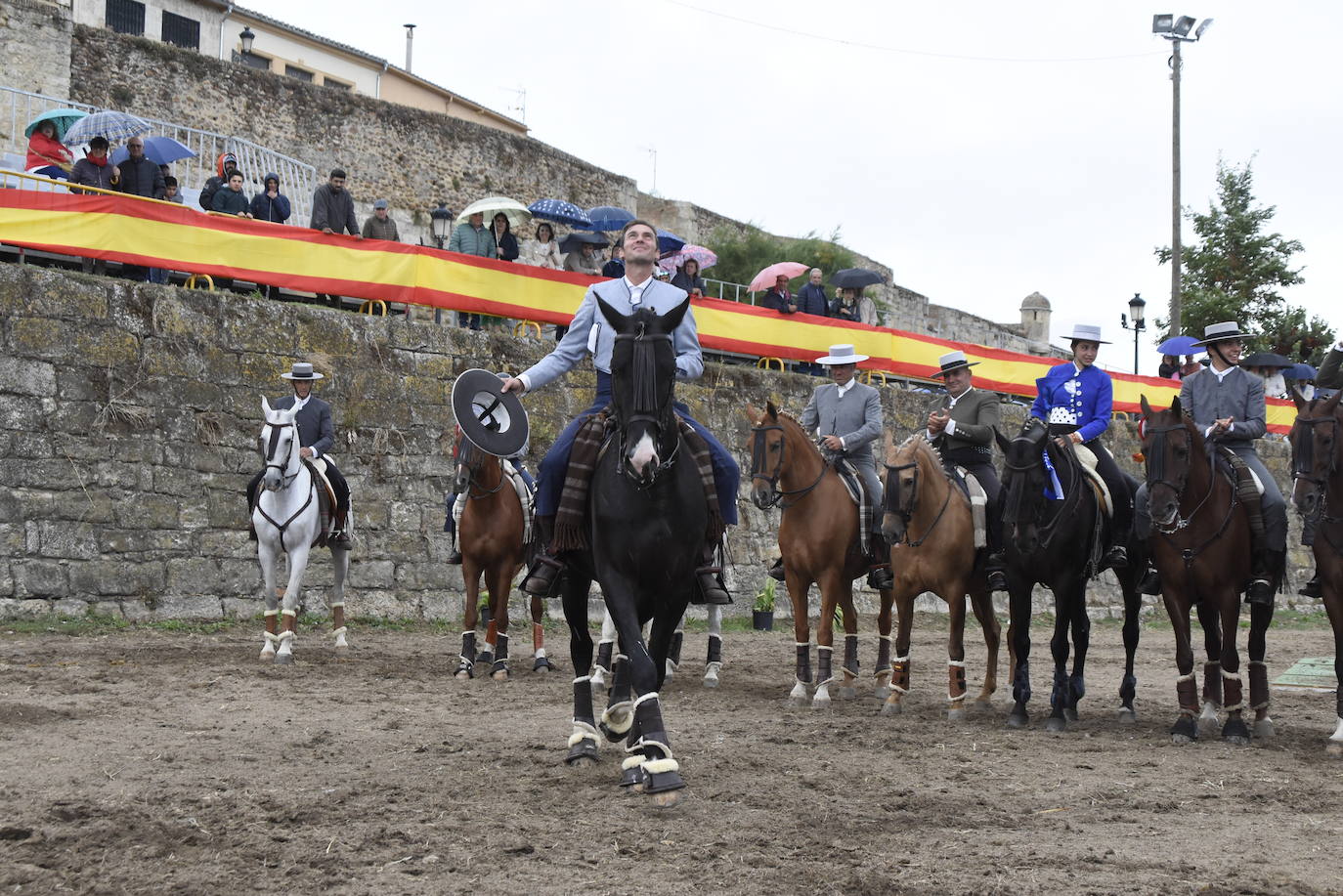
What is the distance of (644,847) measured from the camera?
206 inches

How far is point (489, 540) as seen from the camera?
1123cm

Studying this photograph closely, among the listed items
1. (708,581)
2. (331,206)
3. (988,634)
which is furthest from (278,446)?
(331,206)

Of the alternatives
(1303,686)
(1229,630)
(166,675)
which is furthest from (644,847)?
(1303,686)

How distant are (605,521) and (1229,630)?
15.9ft

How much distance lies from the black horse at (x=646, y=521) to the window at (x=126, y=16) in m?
32.0

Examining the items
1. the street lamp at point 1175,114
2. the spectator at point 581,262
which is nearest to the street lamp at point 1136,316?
the street lamp at point 1175,114

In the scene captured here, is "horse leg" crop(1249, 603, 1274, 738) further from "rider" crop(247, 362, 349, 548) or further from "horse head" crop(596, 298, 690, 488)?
"rider" crop(247, 362, 349, 548)

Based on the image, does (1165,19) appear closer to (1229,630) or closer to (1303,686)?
(1303,686)

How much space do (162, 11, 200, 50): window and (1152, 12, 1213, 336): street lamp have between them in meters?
24.1

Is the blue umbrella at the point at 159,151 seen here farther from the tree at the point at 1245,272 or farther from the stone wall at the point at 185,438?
the tree at the point at 1245,272

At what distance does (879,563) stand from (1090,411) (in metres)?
2.08

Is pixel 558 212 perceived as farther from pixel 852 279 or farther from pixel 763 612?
pixel 763 612

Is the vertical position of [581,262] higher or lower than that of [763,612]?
higher

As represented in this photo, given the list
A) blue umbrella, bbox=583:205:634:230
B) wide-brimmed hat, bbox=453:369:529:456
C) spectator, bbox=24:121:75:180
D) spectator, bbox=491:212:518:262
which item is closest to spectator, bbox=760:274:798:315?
blue umbrella, bbox=583:205:634:230
